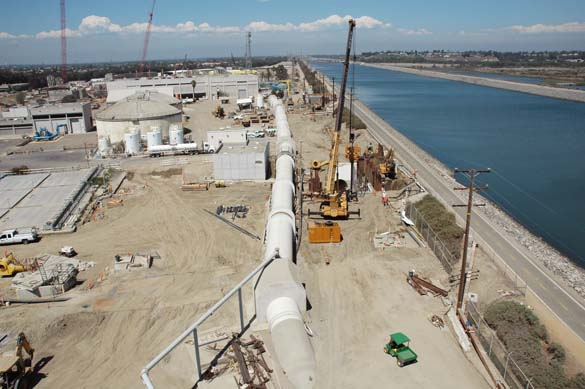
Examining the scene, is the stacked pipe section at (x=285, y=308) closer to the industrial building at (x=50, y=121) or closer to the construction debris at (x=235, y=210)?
the construction debris at (x=235, y=210)

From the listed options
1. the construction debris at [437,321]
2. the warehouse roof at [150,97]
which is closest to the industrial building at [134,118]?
the warehouse roof at [150,97]

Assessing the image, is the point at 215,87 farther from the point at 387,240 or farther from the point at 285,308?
the point at 285,308

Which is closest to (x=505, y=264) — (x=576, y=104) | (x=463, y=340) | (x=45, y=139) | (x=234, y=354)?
(x=463, y=340)

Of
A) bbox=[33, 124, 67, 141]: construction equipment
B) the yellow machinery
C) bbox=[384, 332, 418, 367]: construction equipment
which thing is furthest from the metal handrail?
bbox=[33, 124, 67, 141]: construction equipment

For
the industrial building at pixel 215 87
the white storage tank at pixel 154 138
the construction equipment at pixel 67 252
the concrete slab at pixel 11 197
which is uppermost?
the industrial building at pixel 215 87

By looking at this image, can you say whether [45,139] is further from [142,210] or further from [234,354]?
[234,354]

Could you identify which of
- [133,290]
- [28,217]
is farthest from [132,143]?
[133,290]

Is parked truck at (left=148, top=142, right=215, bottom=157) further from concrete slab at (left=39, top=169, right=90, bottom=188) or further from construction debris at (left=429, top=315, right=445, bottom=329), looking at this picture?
construction debris at (left=429, top=315, right=445, bottom=329)
